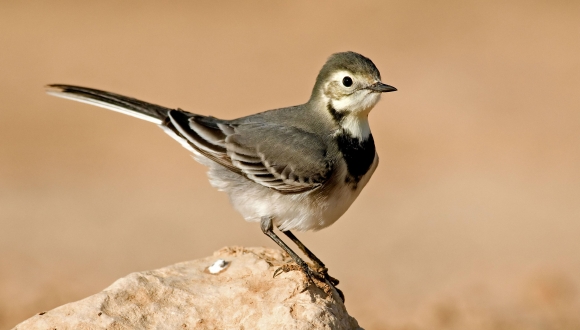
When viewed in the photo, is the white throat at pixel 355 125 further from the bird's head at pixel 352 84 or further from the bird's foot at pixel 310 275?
the bird's foot at pixel 310 275

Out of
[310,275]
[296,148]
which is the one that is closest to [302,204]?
[296,148]

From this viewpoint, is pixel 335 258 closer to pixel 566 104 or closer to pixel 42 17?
pixel 566 104

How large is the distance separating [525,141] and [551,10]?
8246 mm

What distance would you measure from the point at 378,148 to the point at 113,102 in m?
10.3

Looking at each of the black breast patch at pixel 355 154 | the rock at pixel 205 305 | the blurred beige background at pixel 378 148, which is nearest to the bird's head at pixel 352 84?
the black breast patch at pixel 355 154

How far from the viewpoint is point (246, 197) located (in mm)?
7883

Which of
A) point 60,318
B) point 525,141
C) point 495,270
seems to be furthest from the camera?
point 525,141

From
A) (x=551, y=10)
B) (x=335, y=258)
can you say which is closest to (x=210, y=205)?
(x=335, y=258)

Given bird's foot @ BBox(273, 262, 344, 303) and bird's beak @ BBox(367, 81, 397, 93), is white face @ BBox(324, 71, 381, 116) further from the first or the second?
bird's foot @ BBox(273, 262, 344, 303)

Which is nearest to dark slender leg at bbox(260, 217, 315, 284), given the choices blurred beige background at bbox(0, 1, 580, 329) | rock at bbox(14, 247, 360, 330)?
rock at bbox(14, 247, 360, 330)

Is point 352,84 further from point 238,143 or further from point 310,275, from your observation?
point 310,275

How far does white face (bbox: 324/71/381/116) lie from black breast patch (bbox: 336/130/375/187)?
0.84ft

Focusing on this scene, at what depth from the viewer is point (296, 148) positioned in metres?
7.86

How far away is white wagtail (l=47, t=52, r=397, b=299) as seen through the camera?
7613 millimetres
